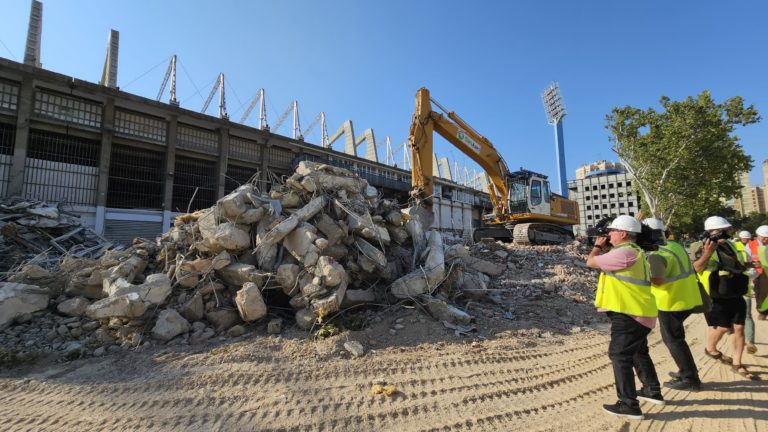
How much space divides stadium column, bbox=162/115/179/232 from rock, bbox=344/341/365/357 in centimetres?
1635

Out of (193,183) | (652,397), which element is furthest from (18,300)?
(193,183)

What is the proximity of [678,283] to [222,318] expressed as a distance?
4763 mm

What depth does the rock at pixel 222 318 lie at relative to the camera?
415 cm

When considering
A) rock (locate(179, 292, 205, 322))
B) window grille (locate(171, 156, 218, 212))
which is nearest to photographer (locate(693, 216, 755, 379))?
rock (locate(179, 292, 205, 322))

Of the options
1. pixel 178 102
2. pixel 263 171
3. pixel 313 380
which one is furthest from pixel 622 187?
pixel 313 380

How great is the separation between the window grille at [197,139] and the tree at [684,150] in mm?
21210

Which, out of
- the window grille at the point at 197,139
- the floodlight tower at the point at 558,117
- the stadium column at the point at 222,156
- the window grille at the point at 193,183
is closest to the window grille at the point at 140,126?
the window grille at the point at 197,139

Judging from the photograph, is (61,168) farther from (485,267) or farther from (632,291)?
(632,291)

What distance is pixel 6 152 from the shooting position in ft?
45.8

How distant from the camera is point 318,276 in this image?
425 centimetres

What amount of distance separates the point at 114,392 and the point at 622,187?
80.2 meters

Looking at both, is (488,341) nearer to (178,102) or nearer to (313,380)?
(313,380)

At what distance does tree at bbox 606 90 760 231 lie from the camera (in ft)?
52.0

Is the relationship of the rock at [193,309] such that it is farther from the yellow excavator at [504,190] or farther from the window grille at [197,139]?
the window grille at [197,139]
